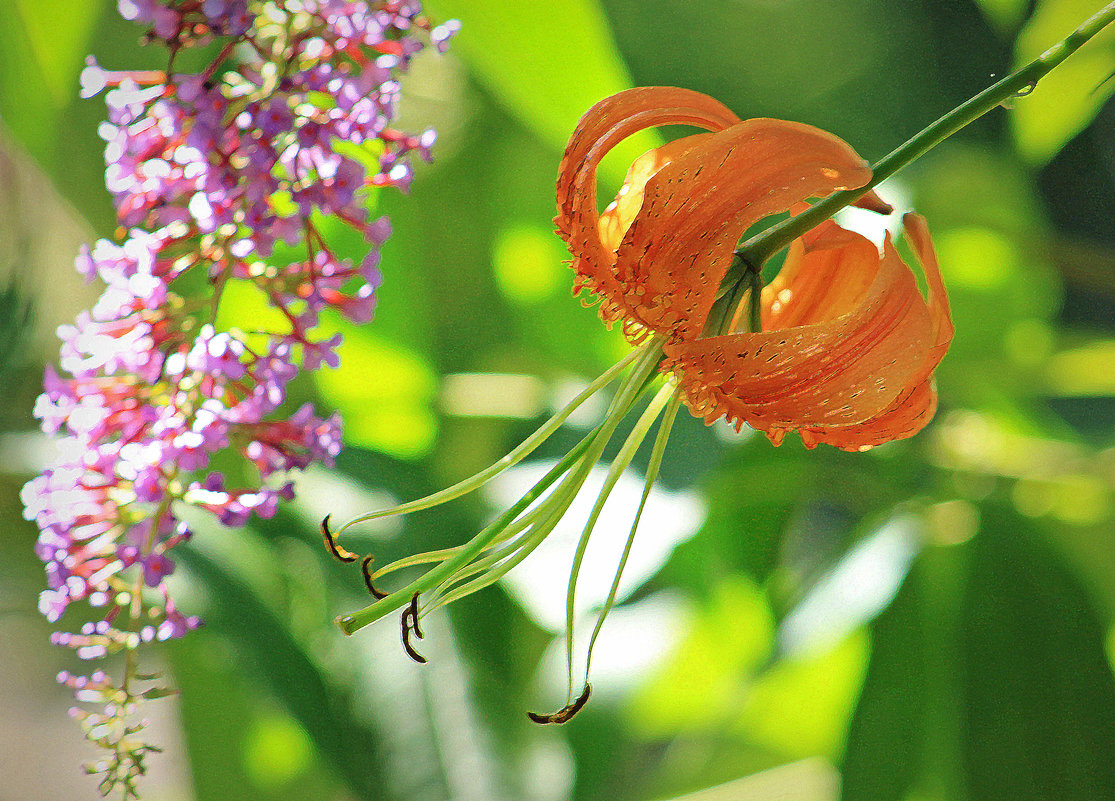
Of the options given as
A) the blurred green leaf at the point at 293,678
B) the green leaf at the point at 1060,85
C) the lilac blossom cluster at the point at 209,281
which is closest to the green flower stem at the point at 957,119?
the lilac blossom cluster at the point at 209,281

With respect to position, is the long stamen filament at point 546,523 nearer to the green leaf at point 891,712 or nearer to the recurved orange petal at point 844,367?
the recurved orange petal at point 844,367

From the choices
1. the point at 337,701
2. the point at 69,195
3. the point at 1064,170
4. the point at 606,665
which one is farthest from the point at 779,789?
the point at 69,195

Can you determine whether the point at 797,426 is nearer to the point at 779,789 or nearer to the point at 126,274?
the point at 126,274

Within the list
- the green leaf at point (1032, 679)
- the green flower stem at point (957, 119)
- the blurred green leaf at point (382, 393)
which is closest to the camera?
the green flower stem at point (957, 119)

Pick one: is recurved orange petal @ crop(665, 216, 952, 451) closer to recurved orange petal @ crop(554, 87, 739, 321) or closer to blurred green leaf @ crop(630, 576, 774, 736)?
recurved orange petal @ crop(554, 87, 739, 321)

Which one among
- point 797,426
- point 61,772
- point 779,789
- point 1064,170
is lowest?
point 779,789

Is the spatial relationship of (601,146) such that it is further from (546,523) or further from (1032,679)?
(1032,679)

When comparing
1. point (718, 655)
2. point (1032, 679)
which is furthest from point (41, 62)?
point (1032, 679)
